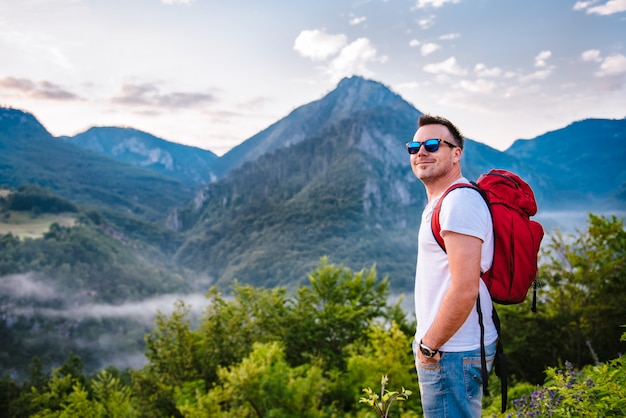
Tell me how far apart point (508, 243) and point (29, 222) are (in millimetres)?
214041

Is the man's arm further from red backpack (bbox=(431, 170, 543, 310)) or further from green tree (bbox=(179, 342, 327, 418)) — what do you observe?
green tree (bbox=(179, 342, 327, 418))

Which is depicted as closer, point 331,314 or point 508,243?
point 508,243

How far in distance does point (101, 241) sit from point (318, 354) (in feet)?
558

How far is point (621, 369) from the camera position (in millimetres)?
2549

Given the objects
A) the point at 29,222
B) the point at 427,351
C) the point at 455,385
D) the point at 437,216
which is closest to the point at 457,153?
the point at 437,216

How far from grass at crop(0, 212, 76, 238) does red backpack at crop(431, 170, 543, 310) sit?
624 ft

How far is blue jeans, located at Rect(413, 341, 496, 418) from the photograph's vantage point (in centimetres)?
211

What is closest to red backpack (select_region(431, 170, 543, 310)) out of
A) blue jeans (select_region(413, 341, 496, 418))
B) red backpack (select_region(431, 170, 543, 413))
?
red backpack (select_region(431, 170, 543, 413))

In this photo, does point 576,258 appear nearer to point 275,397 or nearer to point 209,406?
point 275,397

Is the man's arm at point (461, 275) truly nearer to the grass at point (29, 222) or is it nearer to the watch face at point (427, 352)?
the watch face at point (427, 352)

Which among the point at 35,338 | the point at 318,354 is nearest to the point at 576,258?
the point at 318,354

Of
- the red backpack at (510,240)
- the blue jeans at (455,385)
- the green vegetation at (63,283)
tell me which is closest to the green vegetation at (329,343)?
the blue jeans at (455,385)

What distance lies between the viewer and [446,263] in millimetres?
2088

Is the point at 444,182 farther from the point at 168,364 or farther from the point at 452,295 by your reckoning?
the point at 168,364
